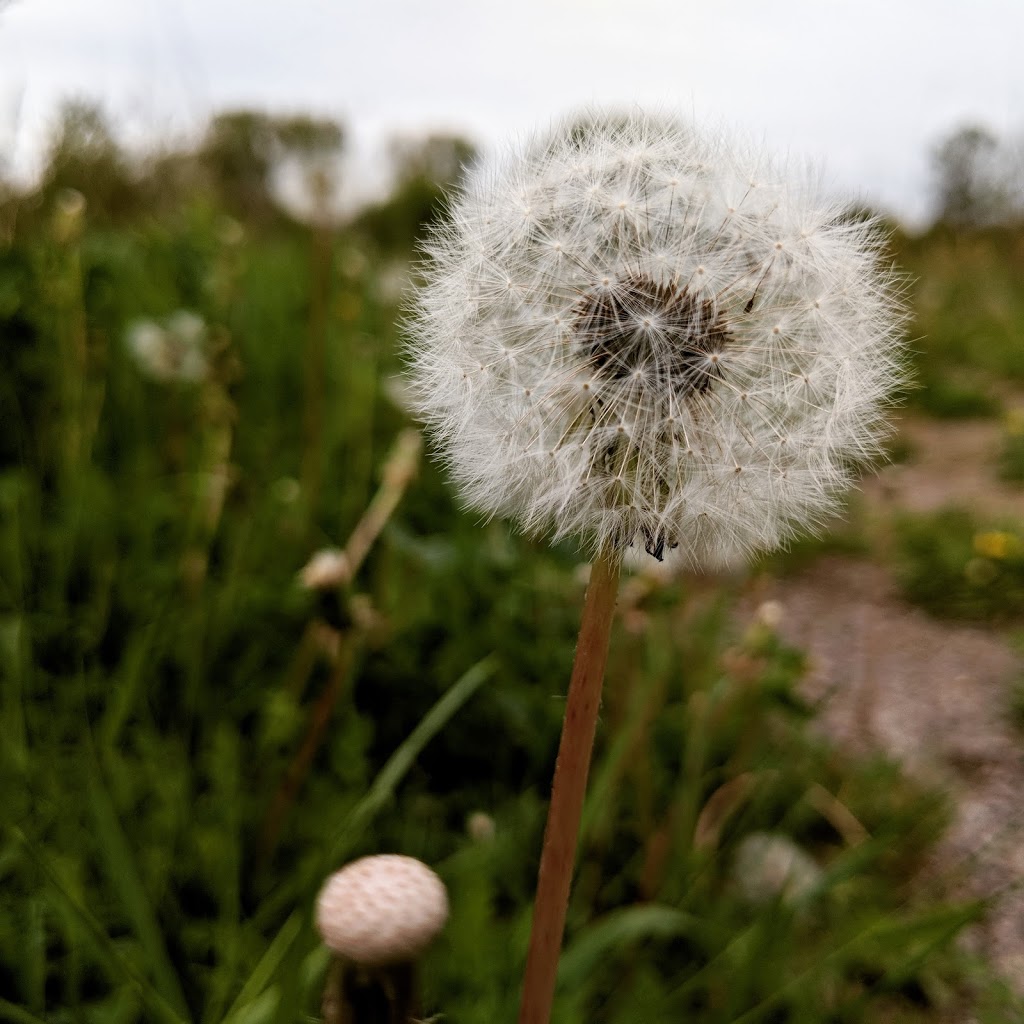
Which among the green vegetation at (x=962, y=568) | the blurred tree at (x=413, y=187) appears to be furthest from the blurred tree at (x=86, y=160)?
the blurred tree at (x=413, y=187)

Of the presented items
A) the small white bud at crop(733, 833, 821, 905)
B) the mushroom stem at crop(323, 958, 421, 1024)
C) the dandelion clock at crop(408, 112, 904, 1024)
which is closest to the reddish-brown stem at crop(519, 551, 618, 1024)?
the dandelion clock at crop(408, 112, 904, 1024)

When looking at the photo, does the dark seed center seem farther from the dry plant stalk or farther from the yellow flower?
the yellow flower

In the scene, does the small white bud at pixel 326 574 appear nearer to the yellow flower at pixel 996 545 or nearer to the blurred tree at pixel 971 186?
the yellow flower at pixel 996 545

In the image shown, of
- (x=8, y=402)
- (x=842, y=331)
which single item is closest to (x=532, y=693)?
(x=842, y=331)

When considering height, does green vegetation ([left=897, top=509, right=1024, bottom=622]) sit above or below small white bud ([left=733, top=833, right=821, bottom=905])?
above

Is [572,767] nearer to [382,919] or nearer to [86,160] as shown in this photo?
[382,919]
